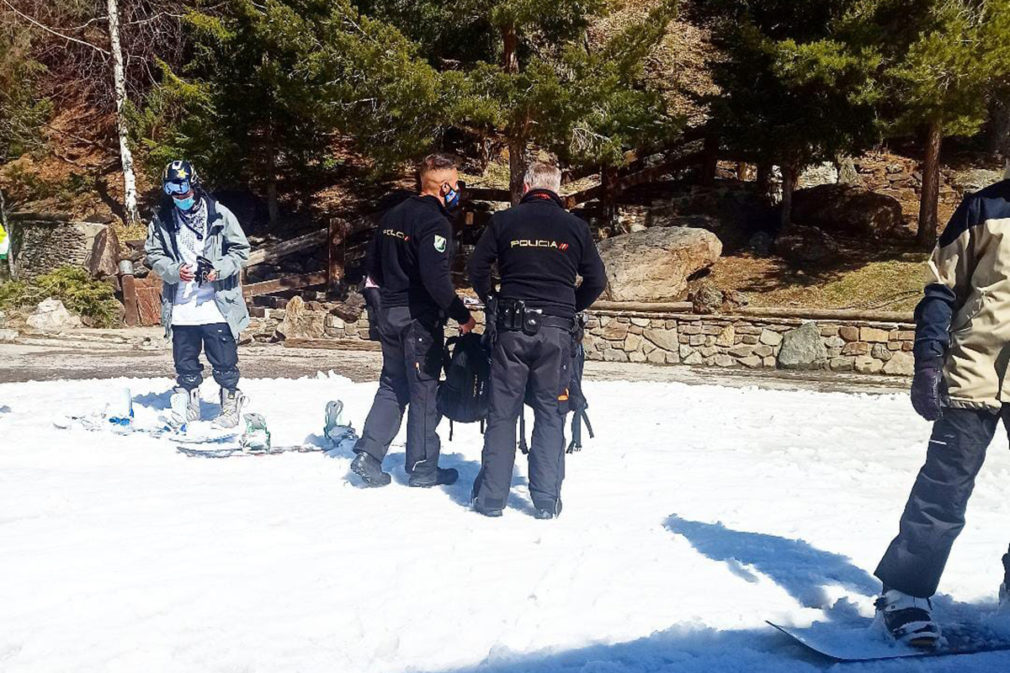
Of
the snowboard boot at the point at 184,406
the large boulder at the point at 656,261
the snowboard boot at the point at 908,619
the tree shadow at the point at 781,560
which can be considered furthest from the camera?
the large boulder at the point at 656,261

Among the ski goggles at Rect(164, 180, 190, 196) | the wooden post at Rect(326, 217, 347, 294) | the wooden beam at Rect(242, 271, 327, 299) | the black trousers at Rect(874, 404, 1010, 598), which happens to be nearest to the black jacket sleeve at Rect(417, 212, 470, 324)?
the ski goggles at Rect(164, 180, 190, 196)

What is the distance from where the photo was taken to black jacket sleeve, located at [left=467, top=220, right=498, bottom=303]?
4.36 metres

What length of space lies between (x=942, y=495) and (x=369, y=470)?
2.97m

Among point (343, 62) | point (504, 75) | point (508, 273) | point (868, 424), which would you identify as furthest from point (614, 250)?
point (508, 273)

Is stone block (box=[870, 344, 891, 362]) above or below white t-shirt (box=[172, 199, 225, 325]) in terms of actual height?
below

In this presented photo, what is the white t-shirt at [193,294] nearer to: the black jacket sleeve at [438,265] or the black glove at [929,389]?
the black jacket sleeve at [438,265]

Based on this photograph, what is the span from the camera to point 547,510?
4.32 meters

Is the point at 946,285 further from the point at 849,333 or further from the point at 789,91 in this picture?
the point at 789,91

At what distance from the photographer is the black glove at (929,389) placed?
294 cm

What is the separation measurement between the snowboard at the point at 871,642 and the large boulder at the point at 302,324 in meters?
11.8

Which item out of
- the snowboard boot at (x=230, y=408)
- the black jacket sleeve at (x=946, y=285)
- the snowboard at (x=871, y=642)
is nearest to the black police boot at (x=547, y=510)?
the snowboard at (x=871, y=642)

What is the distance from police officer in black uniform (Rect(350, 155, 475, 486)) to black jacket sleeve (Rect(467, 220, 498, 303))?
0.19 metres

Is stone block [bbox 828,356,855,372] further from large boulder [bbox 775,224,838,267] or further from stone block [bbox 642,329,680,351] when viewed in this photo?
large boulder [bbox 775,224,838,267]

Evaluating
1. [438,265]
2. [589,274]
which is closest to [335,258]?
[438,265]
